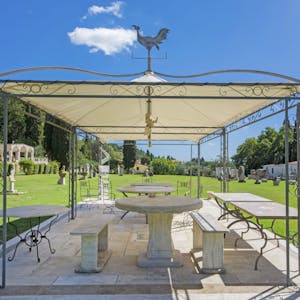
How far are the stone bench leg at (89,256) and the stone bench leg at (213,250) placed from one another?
1.35 m

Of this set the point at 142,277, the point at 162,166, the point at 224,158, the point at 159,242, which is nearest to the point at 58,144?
the point at 162,166

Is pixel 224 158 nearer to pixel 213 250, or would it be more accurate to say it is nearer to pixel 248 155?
pixel 213 250

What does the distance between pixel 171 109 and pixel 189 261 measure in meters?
3.24

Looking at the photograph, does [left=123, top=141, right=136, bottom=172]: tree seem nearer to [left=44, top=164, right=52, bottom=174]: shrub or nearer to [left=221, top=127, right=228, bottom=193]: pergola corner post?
[left=44, top=164, right=52, bottom=174]: shrub

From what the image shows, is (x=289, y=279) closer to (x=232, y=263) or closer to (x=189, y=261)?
(x=232, y=263)

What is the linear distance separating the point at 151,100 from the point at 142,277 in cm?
315

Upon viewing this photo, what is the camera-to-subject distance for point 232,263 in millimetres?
4195

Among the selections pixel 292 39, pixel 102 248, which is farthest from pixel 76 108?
pixel 292 39

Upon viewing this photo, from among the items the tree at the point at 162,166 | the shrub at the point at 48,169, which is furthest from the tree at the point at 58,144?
the tree at the point at 162,166

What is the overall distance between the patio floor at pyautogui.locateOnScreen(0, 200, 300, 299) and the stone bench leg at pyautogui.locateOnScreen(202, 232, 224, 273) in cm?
14

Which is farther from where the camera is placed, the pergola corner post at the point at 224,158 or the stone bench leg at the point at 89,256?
the pergola corner post at the point at 224,158

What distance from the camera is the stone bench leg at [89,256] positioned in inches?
149

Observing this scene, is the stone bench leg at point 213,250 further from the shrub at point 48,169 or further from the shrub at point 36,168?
the shrub at point 48,169

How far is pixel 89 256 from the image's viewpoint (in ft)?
12.5
